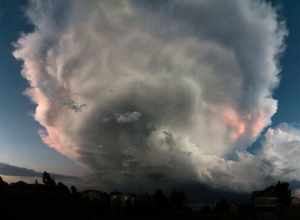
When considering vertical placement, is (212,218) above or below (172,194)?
below

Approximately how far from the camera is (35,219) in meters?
73.6

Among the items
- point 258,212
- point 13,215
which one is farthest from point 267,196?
point 13,215

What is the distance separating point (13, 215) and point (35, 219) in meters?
5.19

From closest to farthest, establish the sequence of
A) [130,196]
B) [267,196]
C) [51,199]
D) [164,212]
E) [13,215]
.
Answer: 1. [13,215]
2. [51,199]
3. [267,196]
4. [164,212]
5. [130,196]

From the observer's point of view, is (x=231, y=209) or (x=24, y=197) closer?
(x=24, y=197)

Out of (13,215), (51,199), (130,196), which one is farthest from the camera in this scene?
(130,196)

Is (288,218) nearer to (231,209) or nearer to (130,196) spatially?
(231,209)

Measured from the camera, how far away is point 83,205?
101 m

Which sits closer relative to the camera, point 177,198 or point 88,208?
point 88,208

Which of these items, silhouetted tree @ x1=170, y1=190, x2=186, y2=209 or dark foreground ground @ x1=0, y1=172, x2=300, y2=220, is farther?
silhouetted tree @ x1=170, y1=190, x2=186, y2=209

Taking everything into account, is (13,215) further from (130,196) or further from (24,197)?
(130,196)

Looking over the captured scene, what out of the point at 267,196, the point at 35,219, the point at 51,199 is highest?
the point at 267,196

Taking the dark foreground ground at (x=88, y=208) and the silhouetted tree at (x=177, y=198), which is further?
the silhouetted tree at (x=177, y=198)

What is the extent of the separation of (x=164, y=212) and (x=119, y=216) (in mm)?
19057
